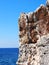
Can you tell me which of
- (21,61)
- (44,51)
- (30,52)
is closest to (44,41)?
(44,51)

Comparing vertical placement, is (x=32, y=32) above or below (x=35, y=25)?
below

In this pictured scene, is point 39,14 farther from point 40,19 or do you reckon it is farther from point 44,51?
point 44,51

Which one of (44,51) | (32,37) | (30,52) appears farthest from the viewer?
(32,37)

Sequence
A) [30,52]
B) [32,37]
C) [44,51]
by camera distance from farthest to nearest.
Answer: [32,37] < [30,52] < [44,51]

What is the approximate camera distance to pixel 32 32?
18891 millimetres

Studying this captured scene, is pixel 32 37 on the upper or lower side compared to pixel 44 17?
lower

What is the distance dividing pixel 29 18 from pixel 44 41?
12.3 feet

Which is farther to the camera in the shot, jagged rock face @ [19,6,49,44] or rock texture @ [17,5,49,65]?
jagged rock face @ [19,6,49,44]

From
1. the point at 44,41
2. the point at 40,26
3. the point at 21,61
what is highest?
the point at 40,26

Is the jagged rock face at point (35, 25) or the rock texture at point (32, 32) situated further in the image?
the jagged rock face at point (35, 25)

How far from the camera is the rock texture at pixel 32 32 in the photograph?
57.7ft

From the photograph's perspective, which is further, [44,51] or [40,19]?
[40,19]

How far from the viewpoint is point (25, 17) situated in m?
19.6

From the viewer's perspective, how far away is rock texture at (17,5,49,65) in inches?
693
